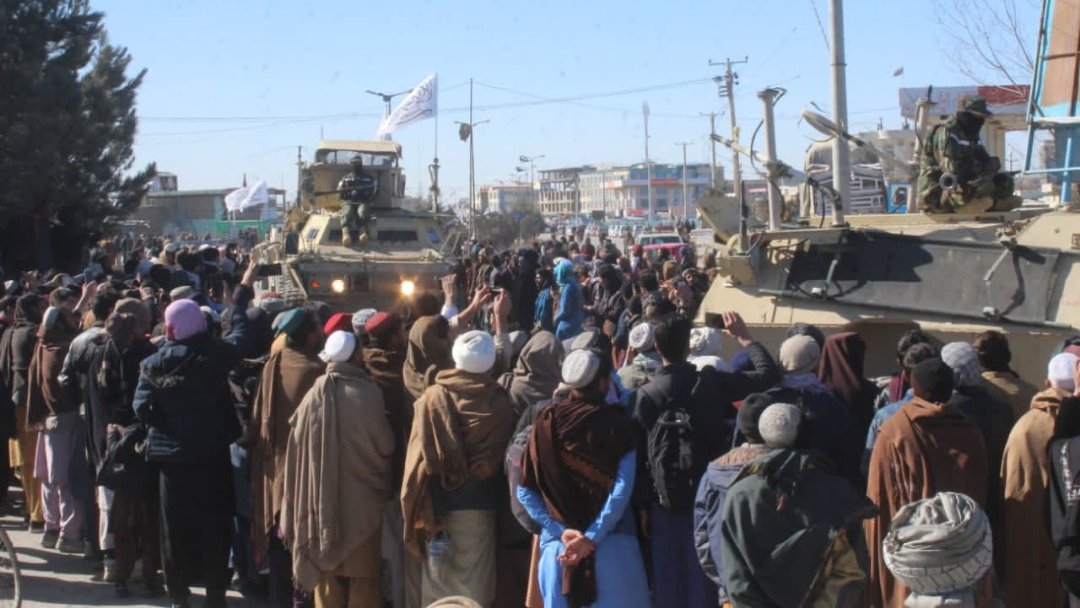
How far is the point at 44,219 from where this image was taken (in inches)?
975

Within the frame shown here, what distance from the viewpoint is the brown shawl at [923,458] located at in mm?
5277

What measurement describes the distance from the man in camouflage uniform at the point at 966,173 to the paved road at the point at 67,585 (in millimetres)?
5847

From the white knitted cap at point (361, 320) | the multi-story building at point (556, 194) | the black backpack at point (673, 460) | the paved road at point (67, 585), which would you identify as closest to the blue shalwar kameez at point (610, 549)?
the black backpack at point (673, 460)

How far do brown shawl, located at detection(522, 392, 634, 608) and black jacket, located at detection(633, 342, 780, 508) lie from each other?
0.31 m

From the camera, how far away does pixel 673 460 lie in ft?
18.3

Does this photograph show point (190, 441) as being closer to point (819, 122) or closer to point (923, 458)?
point (923, 458)

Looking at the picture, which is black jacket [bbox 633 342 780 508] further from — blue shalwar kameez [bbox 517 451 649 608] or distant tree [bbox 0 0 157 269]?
distant tree [bbox 0 0 157 269]

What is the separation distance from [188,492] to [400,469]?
4.37 feet

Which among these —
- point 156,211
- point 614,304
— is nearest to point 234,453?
point 614,304

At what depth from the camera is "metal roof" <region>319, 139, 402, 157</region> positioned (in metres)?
22.0

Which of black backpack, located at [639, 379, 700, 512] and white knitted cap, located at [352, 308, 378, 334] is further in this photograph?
white knitted cap, located at [352, 308, 378, 334]

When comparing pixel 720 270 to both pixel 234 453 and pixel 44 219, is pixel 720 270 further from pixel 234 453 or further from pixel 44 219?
pixel 44 219

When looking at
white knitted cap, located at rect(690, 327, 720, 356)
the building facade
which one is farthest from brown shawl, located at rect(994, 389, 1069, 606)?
the building facade

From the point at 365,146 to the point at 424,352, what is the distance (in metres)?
15.9
